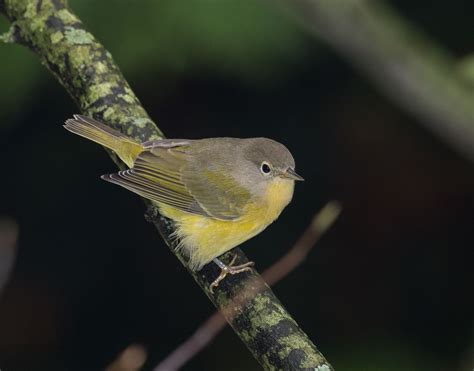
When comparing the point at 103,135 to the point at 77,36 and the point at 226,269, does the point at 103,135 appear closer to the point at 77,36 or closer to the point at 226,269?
the point at 77,36

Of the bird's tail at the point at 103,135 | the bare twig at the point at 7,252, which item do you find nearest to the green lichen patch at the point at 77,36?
the bird's tail at the point at 103,135

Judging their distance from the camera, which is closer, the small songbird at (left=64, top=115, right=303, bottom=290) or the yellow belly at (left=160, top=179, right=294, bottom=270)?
the yellow belly at (left=160, top=179, right=294, bottom=270)

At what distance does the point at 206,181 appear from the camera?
4387 mm

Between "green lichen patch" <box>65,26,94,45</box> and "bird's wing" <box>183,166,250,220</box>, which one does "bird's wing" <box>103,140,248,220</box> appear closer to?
"bird's wing" <box>183,166,250,220</box>

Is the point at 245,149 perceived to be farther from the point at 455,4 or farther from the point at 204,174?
the point at 455,4

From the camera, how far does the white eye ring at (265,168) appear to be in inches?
167

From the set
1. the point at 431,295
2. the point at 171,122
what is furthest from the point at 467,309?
the point at 171,122

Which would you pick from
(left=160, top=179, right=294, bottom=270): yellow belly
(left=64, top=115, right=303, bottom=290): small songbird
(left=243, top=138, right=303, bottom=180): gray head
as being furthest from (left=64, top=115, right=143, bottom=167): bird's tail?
(left=243, top=138, right=303, bottom=180): gray head

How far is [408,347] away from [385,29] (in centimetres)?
223

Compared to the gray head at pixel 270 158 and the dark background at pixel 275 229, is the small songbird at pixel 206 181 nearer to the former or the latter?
the gray head at pixel 270 158

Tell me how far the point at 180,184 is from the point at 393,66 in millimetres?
1506

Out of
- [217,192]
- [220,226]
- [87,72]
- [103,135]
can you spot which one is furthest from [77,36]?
[220,226]

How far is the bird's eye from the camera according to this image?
424 centimetres

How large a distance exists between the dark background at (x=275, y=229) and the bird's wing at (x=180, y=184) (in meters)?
0.95
